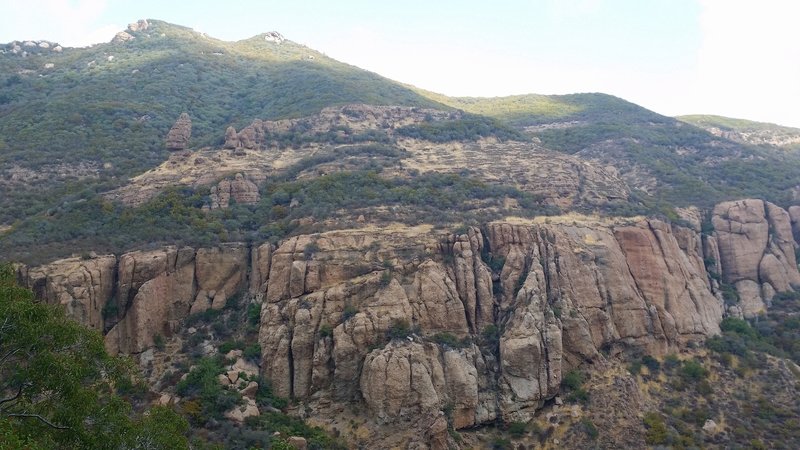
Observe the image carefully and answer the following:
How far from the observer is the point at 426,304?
123ft

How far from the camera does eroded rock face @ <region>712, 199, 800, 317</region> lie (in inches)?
1967

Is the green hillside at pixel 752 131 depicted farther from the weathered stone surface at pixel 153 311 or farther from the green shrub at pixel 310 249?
the weathered stone surface at pixel 153 311

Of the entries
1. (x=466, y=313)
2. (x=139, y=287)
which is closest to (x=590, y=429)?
A: (x=466, y=313)

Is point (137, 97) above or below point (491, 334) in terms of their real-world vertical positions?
above

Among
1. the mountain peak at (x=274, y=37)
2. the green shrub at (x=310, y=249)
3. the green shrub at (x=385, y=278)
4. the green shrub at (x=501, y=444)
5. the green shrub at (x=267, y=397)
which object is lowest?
the green shrub at (x=501, y=444)

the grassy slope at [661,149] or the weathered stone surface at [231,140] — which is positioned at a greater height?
the grassy slope at [661,149]

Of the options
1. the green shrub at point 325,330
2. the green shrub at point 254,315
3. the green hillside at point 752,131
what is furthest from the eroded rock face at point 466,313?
the green hillside at point 752,131

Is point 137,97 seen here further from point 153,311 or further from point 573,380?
point 573,380

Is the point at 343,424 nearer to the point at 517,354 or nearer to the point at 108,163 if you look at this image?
the point at 517,354

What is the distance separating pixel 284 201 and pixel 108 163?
2159 centimetres

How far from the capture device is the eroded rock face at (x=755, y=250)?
50.0 meters

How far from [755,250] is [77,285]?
5542 centimetres

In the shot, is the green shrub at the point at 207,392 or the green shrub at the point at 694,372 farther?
the green shrub at the point at 694,372

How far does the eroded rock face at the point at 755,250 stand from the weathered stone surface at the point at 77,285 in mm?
49401
